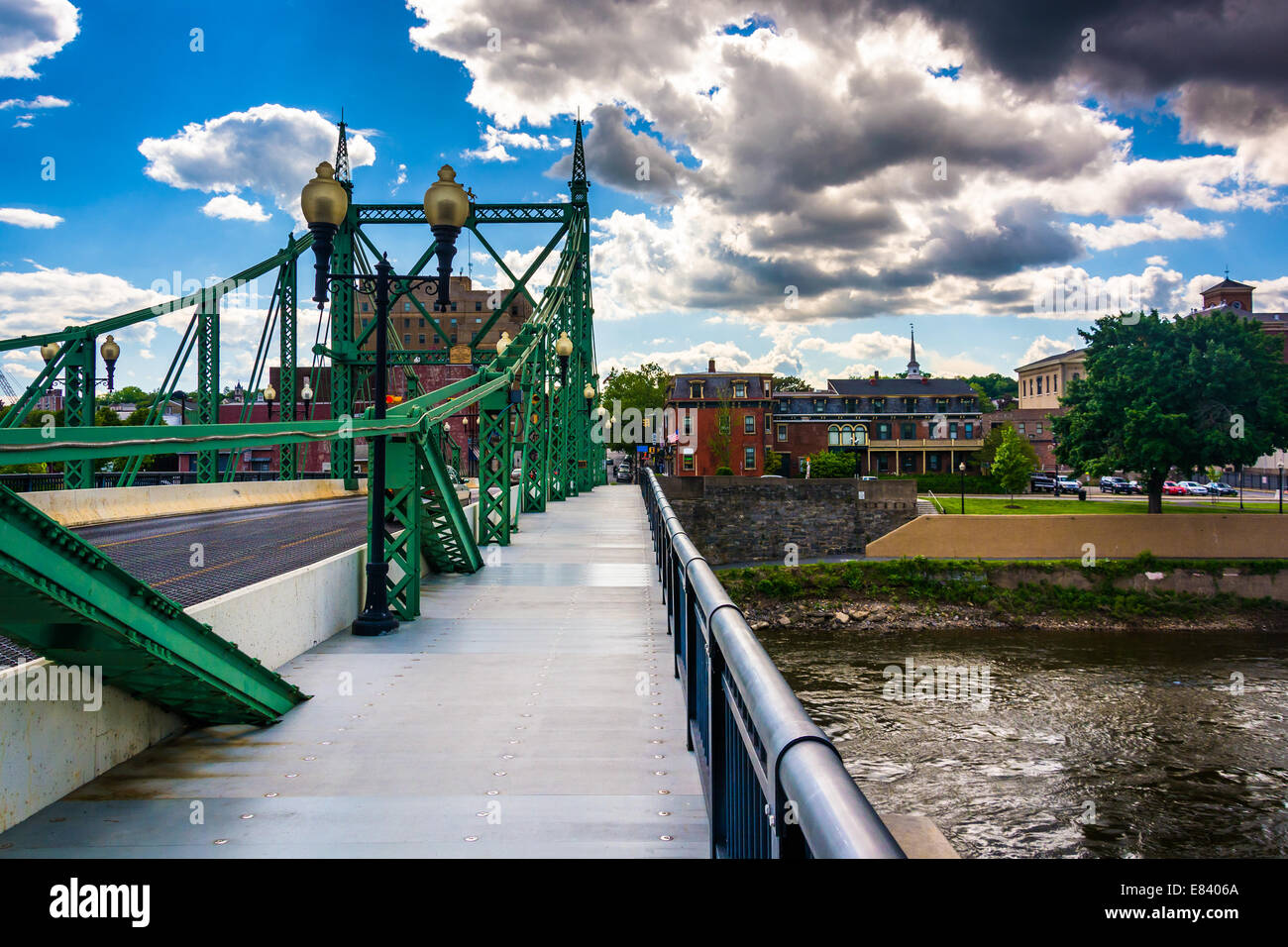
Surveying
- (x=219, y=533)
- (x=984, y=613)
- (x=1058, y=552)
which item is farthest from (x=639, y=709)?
(x=1058, y=552)

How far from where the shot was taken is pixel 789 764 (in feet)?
5.97

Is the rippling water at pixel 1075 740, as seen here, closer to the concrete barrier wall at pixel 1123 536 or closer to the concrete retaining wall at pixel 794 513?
the concrete barrier wall at pixel 1123 536

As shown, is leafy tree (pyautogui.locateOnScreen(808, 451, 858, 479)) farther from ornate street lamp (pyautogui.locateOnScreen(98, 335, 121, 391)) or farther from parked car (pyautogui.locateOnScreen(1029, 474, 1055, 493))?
ornate street lamp (pyautogui.locateOnScreen(98, 335, 121, 391))

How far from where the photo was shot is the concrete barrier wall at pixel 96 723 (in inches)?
172

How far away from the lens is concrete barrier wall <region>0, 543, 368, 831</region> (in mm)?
4367

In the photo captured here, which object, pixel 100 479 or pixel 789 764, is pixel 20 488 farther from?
pixel 789 764

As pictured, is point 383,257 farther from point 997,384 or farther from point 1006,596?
point 997,384

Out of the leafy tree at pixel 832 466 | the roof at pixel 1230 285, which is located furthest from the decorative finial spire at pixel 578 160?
the roof at pixel 1230 285

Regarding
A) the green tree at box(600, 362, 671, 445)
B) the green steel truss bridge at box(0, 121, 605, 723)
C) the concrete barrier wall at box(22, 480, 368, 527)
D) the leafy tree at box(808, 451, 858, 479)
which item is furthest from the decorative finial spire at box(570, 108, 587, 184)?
the green tree at box(600, 362, 671, 445)

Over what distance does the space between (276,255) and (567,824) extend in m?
34.4

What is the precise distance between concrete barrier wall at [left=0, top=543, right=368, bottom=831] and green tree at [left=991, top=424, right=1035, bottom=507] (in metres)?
61.2

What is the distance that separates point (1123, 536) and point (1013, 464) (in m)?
19.0

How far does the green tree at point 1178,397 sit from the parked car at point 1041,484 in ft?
70.7
